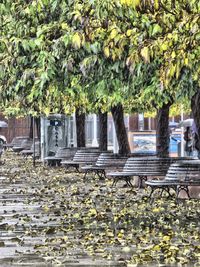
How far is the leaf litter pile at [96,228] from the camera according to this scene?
33.1 ft

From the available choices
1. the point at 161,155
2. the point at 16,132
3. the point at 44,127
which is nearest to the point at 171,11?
the point at 161,155

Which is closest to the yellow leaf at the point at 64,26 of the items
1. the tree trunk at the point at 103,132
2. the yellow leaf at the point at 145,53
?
the yellow leaf at the point at 145,53

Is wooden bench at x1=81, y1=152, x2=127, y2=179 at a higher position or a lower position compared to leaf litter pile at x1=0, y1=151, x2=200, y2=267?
higher

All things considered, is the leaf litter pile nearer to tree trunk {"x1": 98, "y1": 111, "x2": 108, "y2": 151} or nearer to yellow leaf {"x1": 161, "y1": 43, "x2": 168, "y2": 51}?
yellow leaf {"x1": 161, "y1": 43, "x2": 168, "y2": 51}

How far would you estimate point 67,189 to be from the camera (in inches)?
819

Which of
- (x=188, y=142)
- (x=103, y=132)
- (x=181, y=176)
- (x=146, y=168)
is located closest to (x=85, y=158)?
(x=103, y=132)

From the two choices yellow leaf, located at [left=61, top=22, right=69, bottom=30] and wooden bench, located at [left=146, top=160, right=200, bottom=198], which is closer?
yellow leaf, located at [left=61, top=22, right=69, bottom=30]

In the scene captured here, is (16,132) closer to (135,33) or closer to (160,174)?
(160,174)

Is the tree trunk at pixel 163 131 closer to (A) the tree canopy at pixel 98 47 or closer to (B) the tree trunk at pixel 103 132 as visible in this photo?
(B) the tree trunk at pixel 103 132

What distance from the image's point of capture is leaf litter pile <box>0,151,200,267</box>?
10.1m

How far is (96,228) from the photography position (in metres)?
12.8

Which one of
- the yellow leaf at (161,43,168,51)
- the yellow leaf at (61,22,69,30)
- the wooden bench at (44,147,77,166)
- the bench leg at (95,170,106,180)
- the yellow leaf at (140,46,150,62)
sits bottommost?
the bench leg at (95,170,106,180)

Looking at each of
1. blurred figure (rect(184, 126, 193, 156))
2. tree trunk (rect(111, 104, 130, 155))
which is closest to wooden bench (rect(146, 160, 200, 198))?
tree trunk (rect(111, 104, 130, 155))

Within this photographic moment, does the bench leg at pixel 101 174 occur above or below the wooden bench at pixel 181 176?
below
